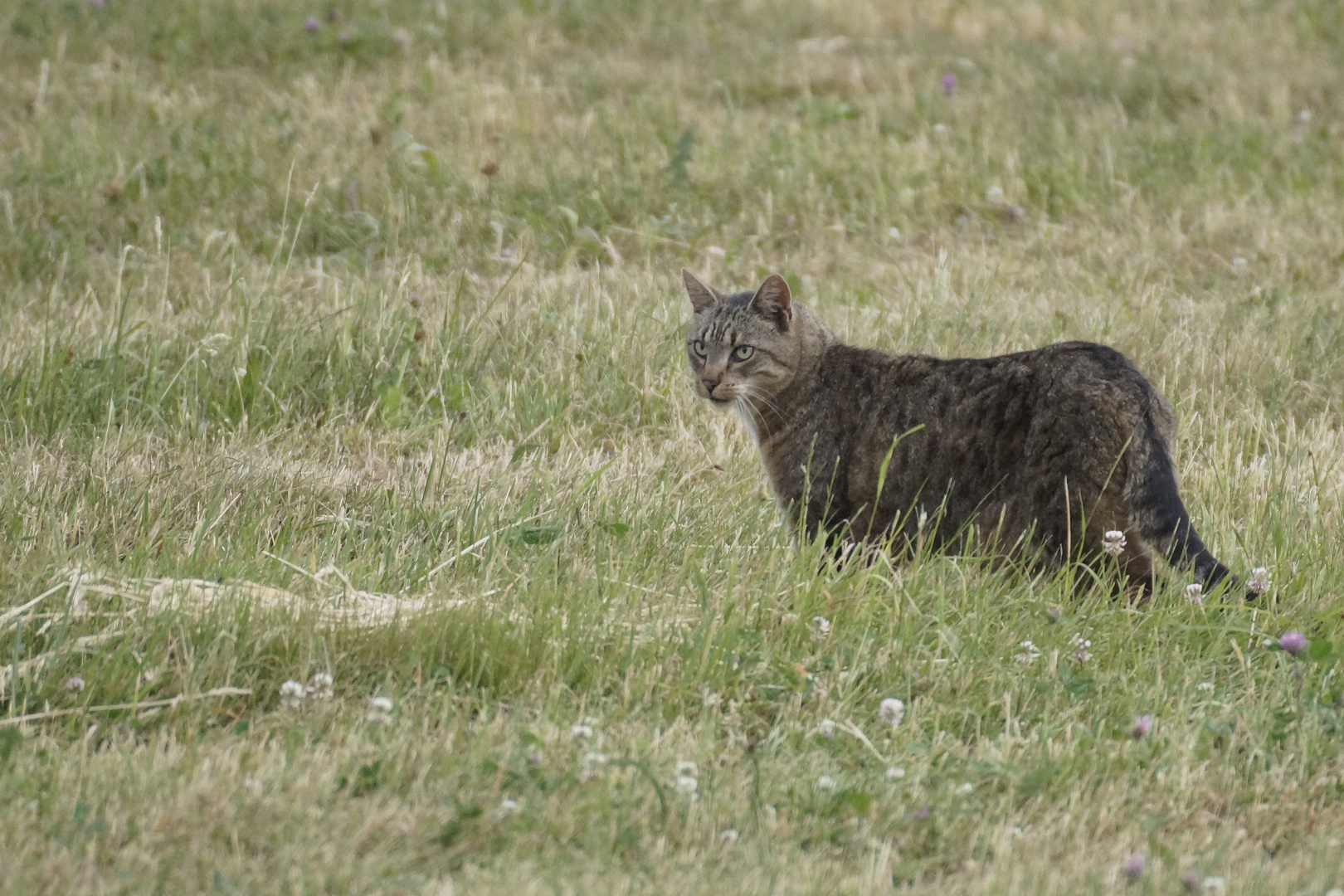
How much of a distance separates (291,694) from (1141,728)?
1.79m

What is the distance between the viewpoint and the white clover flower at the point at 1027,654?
3676mm

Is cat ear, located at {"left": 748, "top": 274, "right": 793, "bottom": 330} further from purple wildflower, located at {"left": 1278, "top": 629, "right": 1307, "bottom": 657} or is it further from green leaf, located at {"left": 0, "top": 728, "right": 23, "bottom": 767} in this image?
green leaf, located at {"left": 0, "top": 728, "right": 23, "bottom": 767}

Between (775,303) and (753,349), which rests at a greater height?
(775,303)

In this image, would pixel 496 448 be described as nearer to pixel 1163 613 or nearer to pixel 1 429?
pixel 1 429

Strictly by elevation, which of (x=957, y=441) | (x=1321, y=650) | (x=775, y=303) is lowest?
(x=1321, y=650)

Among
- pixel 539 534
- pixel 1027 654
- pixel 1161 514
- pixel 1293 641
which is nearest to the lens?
pixel 1293 641

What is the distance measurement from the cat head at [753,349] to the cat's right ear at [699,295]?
23cm

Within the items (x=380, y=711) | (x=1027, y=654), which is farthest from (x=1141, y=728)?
(x=380, y=711)

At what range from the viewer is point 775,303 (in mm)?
5184

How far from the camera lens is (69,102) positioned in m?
9.55

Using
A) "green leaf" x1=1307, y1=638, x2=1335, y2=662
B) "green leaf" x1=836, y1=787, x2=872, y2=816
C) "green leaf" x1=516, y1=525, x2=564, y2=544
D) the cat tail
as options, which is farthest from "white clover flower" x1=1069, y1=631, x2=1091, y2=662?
"green leaf" x1=516, y1=525, x2=564, y2=544

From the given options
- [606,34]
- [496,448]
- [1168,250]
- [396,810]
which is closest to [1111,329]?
[1168,250]

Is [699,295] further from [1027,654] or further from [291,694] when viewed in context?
[291,694]

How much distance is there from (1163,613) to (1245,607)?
25cm
